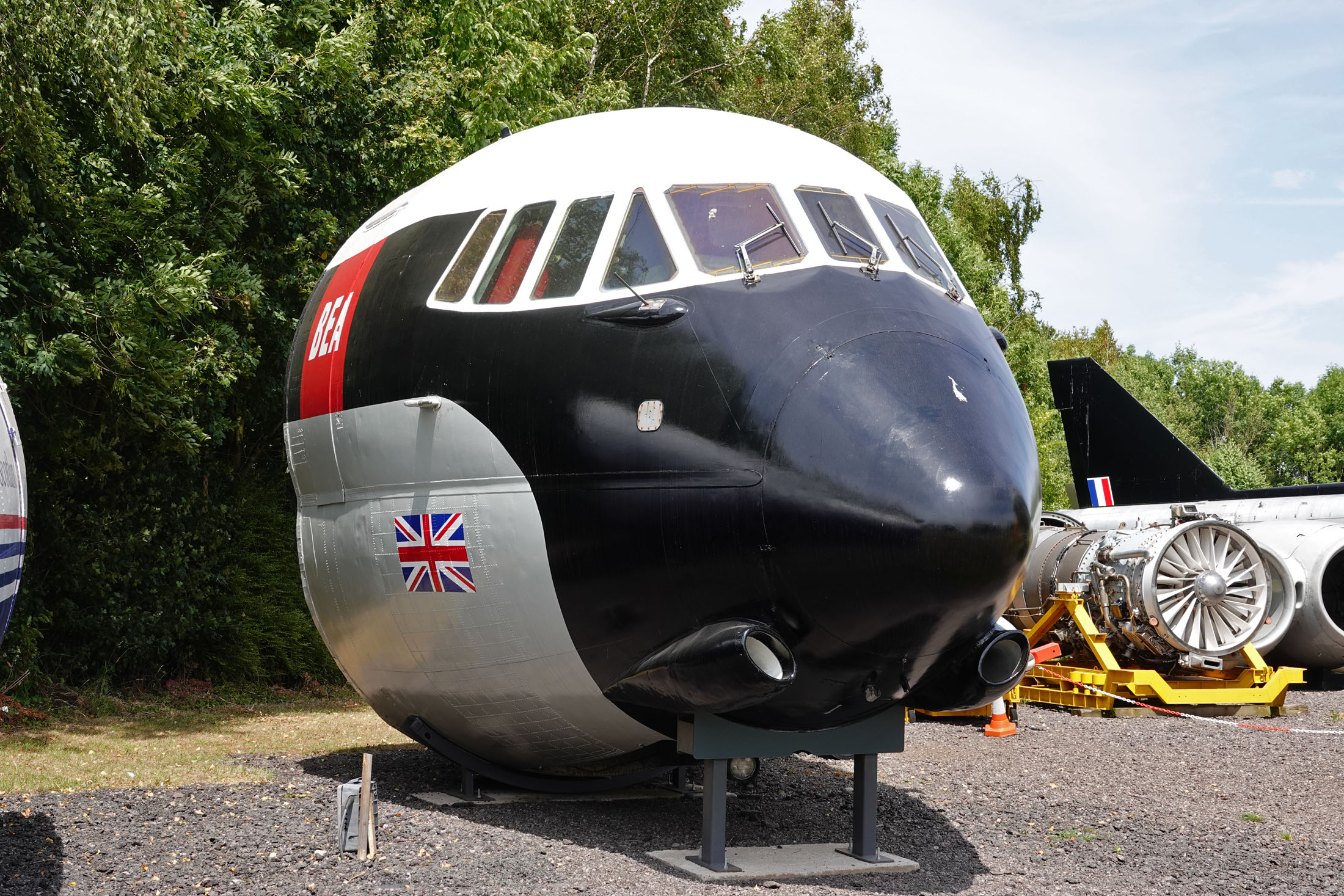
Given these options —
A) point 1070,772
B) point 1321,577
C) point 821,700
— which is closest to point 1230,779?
point 1070,772

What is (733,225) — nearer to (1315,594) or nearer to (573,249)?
(573,249)

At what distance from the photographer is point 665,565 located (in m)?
5.49

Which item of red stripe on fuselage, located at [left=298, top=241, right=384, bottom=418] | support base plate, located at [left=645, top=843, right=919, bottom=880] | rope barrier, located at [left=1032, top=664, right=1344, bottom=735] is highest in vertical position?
red stripe on fuselage, located at [left=298, top=241, right=384, bottom=418]

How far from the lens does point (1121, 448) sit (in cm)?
1867

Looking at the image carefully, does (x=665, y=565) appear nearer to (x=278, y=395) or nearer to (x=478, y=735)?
(x=478, y=735)

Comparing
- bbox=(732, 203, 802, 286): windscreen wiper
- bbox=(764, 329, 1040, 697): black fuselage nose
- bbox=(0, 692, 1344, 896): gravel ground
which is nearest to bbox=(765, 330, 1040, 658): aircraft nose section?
bbox=(764, 329, 1040, 697): black fuselage nose

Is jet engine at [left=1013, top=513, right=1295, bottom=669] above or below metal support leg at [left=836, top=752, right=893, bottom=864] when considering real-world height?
above

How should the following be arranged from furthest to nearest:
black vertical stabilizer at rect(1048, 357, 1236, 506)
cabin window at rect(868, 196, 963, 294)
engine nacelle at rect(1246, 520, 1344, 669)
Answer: black vertical stabilizer at rect(1048, 357, 1236, 506) → engine nacelle at rect(1246, 520, 1344, 669) → cabin window at rect(868, 196, 963, 294)

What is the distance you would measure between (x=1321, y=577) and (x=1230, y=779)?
739 cm

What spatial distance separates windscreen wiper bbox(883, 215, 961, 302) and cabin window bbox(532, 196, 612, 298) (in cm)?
148

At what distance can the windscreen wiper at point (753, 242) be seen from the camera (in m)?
5.67

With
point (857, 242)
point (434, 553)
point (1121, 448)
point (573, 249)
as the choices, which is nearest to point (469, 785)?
point (434, 553)

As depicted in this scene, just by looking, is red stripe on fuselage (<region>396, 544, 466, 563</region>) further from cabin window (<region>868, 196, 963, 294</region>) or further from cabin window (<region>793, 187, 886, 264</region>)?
cabin window (<region>868, 196, 963, 294</region>)

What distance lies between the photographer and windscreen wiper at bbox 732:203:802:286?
5.67 m
